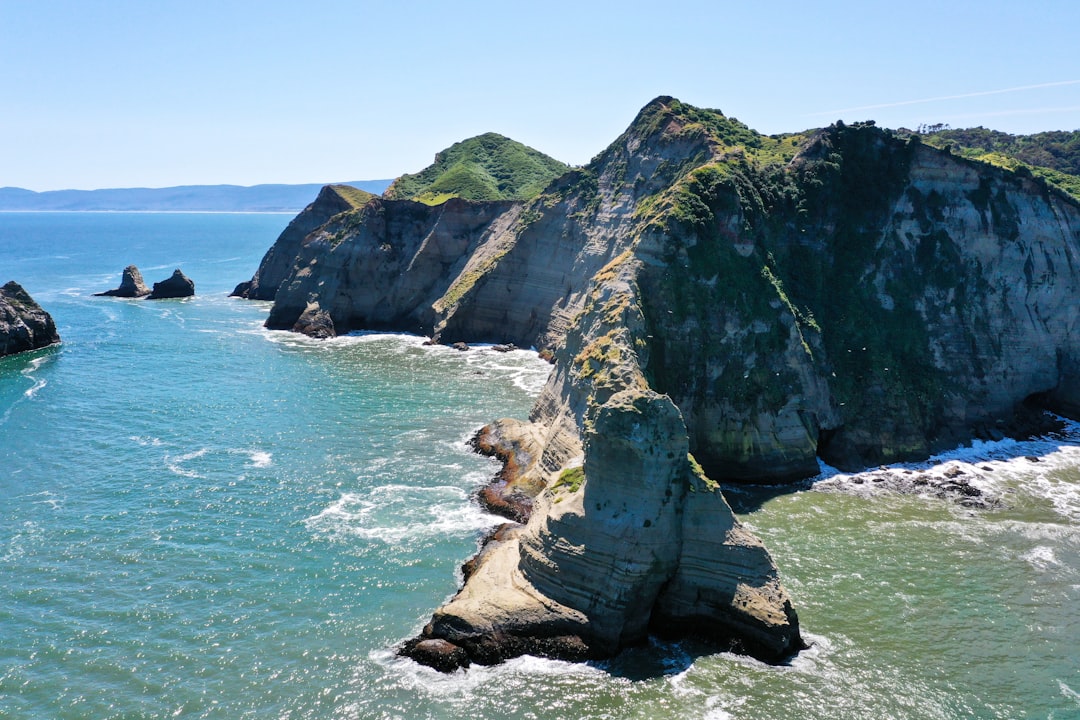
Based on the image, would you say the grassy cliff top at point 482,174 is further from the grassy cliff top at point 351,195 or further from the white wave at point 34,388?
the white wave at point 34,388

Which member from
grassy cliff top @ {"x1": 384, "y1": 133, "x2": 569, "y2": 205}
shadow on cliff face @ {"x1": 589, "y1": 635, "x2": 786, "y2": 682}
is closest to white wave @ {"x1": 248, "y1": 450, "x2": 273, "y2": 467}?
shadow on cliff face @ {"x1": 589, "y1": 635, "x2": 786, "y2": 682}

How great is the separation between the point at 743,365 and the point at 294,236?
9701 centimetres

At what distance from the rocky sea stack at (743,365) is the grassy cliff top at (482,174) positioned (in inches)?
1812

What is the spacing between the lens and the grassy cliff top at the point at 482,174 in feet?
395

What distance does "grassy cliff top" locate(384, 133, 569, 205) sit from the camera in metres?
120

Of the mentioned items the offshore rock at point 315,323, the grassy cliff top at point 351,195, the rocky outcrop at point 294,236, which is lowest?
the offshore rock at point 315,323

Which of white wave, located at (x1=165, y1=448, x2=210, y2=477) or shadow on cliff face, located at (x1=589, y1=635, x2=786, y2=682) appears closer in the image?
shadow on cliff face, located at (x1=589, y1=635, x2=786, y2=682)

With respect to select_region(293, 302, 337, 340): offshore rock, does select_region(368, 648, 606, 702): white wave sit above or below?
below

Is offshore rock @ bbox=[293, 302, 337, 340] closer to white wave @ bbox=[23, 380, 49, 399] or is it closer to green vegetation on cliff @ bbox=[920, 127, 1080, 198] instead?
white wave @ bbox=[23, 380, 49, 399]

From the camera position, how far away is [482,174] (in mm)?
133375

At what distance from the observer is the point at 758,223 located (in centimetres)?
5991

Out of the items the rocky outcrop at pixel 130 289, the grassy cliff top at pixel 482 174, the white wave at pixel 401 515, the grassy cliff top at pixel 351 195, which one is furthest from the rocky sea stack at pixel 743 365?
the rocky outcrop at pixel 130 289

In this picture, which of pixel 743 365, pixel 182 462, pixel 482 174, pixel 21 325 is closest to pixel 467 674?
pixel 743 365

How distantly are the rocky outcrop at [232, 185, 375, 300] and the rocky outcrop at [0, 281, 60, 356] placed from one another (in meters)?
41.5
